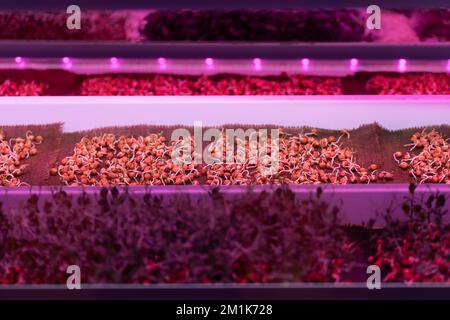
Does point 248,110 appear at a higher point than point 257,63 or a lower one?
lower

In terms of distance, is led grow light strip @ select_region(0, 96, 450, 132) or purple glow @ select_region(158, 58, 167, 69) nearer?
led grow light strip @ select_region(0, 96, 450, 132)

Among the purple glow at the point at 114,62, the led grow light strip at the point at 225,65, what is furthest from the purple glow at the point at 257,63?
the purple glow at the point at 114,62

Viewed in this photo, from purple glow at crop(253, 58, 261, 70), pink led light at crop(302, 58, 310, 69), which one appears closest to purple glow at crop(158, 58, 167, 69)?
purple glow at crop(253, 58, 261, 70)

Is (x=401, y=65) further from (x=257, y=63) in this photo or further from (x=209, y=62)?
(x=209, y=62)

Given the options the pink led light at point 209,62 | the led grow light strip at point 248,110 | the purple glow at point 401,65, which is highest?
the pink led light at point 209,62

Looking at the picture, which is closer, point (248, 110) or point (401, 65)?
point (248, 110)

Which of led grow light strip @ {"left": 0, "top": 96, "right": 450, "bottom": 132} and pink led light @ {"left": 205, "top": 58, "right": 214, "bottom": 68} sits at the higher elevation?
pink led light @ {"left": 205, "top": 58, "right": 214, "bottom": 68}

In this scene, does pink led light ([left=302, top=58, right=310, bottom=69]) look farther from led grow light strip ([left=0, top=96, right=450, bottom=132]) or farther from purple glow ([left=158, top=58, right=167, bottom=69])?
purple glow ([left=158, top=58, right=167, bottom=69])

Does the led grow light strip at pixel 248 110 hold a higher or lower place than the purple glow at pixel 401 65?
lower

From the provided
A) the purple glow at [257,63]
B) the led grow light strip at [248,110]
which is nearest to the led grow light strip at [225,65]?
the purple glow at [257,63]

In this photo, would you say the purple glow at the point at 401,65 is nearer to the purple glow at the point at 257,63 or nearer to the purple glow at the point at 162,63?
the purple glow at the point at 257,63

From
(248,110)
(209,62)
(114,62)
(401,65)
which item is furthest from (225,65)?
(401,65)

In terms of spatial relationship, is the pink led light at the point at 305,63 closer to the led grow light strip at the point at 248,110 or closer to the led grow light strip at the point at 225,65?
the led grow light strip at the point at 225,65

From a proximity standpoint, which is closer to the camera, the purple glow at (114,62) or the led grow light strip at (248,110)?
the led grow light strip at (248,110)
